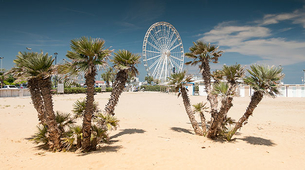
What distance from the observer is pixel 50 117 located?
702cm

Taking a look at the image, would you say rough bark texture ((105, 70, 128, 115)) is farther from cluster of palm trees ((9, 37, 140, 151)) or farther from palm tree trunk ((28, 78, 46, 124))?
palm tree trunk ((28, 78, 46, 124))

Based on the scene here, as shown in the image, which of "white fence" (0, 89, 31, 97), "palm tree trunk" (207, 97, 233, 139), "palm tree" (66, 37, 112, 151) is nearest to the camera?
"palm tree" (66, 37, 112, 151)

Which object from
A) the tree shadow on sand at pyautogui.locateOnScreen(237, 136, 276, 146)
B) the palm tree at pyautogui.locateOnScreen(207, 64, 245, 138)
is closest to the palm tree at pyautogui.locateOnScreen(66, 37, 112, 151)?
the palm tree at pyautogui.locateOnScreen(207, 64, 245, 138)

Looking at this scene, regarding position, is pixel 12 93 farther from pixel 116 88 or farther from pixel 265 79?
pixel 265 79

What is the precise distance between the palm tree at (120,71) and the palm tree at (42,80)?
2044mm

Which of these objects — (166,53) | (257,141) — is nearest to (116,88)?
(257,141)

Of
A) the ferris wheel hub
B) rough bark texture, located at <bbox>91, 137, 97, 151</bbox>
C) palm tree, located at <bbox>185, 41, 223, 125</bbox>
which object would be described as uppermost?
the ferris wheel hub

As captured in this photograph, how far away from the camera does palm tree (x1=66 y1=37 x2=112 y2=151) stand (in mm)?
6562

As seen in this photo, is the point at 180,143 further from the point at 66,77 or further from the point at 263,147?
the point at 66,77

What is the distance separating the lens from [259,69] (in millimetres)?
7246

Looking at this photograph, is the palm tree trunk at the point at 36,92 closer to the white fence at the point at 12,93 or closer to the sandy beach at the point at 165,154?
the sandy beach at the point at 165,154

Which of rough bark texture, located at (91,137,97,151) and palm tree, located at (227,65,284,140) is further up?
palm tree, located at (227,65,284,140)

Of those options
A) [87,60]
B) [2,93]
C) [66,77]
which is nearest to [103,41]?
[87,60]

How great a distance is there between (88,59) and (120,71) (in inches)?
67.9
